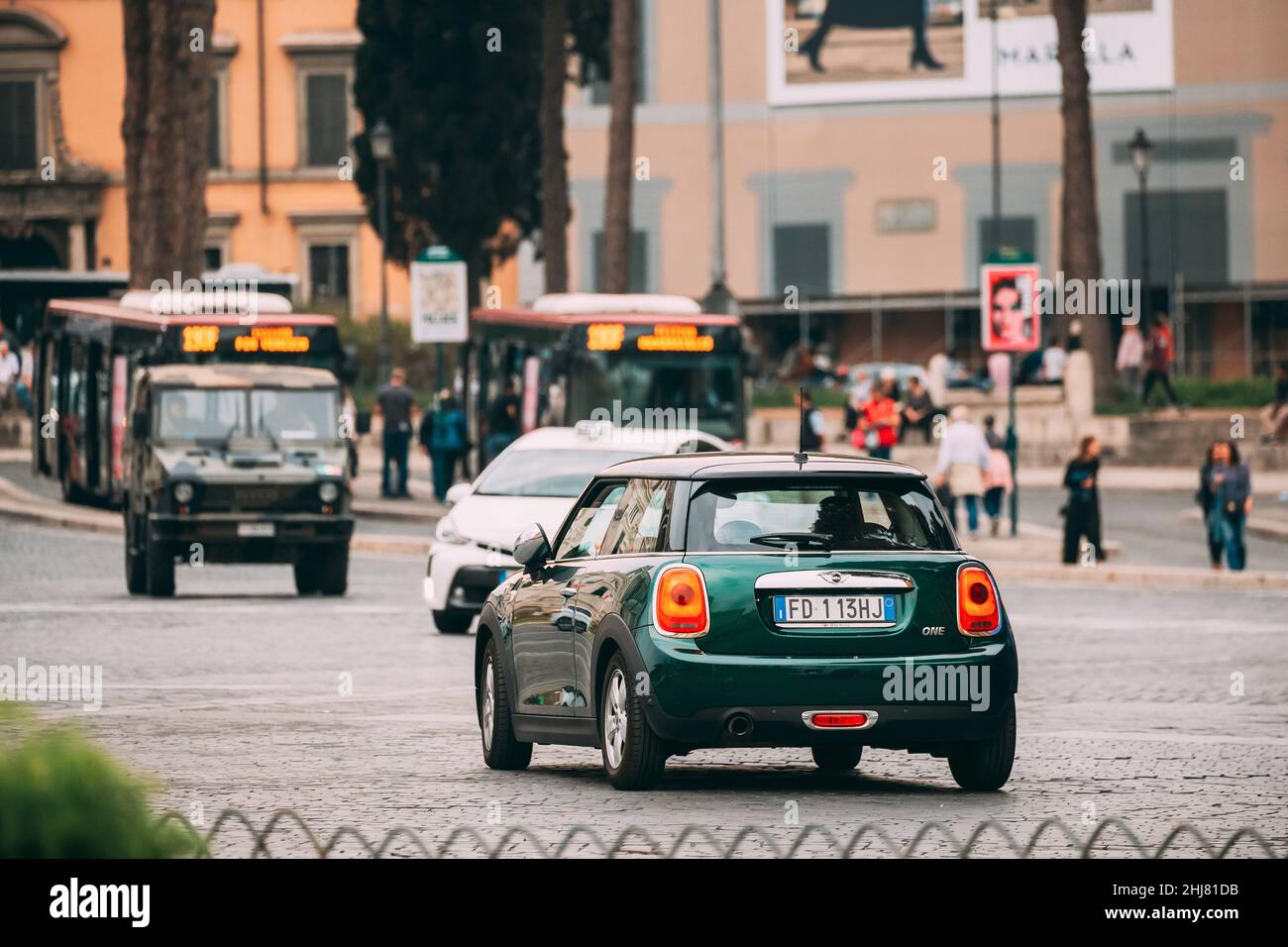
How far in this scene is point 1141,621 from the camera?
22.5 m

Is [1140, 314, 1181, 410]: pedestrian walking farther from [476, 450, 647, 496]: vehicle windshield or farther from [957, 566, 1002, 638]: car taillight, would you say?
[957, 566, 1002, 638]: car taillight

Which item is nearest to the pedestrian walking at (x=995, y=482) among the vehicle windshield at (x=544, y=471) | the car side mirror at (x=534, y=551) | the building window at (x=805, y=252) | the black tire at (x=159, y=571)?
the black tire at (x=159, y=571)

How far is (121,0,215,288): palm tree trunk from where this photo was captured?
124 ft

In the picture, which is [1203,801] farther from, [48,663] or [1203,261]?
[1203,261]

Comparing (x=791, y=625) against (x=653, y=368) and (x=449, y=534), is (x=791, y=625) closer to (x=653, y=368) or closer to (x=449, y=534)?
(x=449, y=534)

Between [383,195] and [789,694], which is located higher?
[383,195]

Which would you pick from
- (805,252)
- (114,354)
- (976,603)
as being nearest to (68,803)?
(976,603)

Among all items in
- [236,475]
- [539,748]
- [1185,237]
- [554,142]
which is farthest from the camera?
[1185,237]

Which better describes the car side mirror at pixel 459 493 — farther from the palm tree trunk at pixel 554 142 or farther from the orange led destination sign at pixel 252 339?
the palm tree trunk at pixel 554 142

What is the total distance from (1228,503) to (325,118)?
44.4 meters

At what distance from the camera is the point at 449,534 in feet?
68.1

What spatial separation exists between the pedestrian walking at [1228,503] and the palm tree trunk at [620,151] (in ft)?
61.6
